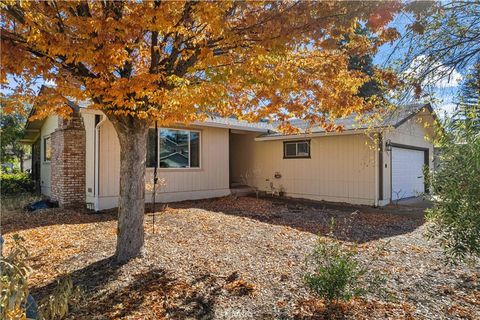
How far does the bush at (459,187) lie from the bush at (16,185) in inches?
670

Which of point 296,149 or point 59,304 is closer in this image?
point 59,304

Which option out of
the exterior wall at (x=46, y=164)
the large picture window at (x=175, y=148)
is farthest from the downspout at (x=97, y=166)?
the exterior wall at (x=46, y=164)

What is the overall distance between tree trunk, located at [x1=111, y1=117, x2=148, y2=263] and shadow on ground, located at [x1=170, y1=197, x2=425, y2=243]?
11.5 ft

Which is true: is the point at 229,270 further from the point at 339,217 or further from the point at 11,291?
the point at 339,217

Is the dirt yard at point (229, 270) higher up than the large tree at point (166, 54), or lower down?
lower down

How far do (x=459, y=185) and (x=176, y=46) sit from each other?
382 centimetres

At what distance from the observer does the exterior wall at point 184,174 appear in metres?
9.86

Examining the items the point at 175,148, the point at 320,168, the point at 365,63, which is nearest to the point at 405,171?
the point at 320,168

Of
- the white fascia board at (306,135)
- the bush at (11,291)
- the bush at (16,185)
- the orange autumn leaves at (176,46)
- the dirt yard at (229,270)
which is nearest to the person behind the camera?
the bush at (11,291)

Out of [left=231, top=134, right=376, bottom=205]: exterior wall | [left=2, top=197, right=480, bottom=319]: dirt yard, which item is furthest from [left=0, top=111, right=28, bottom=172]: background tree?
[left=231, top=134, right=376, bottom=205]: exterior wall

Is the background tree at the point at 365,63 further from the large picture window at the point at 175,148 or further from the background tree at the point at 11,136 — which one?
the background tree at the point at 11,136

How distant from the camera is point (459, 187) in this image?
3.03 meters

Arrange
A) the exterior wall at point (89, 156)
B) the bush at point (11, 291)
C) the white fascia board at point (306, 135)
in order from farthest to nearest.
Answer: the white fascia board at point (306, 135) < the exterior wall at point (89, 156) < the bush at point (11, 291)

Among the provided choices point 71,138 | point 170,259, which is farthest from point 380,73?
point 71,138
